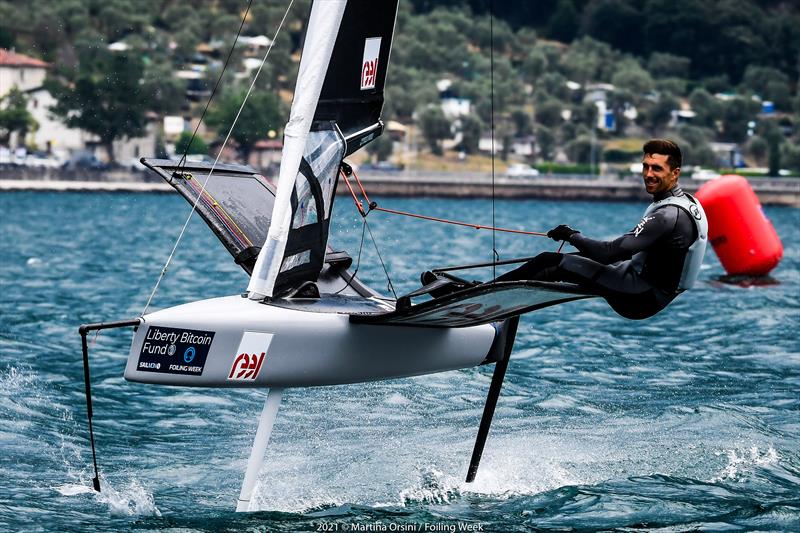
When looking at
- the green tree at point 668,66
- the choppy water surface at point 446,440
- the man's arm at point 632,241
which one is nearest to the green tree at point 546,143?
the green tree at point 668,66

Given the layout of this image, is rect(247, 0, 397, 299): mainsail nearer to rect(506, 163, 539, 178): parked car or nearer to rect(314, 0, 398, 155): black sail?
rect(314, 0, 398, 155): black sail

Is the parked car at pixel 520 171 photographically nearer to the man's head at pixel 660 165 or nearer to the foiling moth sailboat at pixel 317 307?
the foiling moth sailboat at pixel 317 307

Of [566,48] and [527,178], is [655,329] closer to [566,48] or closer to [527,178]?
[527,178]

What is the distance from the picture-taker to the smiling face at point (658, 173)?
5801mm

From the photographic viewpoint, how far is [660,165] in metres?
5.80

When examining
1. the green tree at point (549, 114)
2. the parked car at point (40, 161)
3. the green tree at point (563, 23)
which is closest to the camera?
the parked car at point (40, 161)

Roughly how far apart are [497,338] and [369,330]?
82 cm

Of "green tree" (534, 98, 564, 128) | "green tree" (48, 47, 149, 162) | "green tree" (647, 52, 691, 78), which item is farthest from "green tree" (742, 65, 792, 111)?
"green tree" (48, 47, 149, 162)

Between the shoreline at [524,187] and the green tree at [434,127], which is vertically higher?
the green tree at [434,127]

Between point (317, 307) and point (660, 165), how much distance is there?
5.72 ft

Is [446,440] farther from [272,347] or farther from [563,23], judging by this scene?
[563,23]

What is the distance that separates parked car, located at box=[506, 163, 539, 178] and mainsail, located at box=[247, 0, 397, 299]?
2396 inches

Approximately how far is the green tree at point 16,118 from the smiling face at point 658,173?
63230mm

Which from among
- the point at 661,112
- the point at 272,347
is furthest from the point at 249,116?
the point at 272,347
